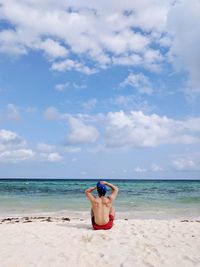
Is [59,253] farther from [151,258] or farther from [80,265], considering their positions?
[151,258]

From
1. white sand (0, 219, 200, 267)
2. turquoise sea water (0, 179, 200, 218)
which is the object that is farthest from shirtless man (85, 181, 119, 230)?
turquoise sea water (0, 179, 200, 218)

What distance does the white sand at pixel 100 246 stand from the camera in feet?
18.7

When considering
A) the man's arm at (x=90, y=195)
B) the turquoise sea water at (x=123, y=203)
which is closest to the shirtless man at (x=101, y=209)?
the man's arm at (x=90, y=195)

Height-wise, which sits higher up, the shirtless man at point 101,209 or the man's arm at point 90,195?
the man's arm at point 90,195

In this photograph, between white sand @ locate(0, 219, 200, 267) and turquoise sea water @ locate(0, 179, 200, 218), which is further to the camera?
turquoise sea water @ locate(0, 179, 200, 218)

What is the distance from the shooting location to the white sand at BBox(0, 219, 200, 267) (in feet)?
18.7

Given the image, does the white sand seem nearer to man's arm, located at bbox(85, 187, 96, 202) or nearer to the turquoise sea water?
man's arm, located at bbox(85, 187, 96, 202)

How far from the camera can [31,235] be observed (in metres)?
7.87

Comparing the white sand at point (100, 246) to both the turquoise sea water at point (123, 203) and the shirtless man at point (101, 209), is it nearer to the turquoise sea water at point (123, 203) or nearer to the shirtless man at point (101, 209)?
the shirtless man at point (101, 209)

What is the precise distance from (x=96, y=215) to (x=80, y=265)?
285 centimetres

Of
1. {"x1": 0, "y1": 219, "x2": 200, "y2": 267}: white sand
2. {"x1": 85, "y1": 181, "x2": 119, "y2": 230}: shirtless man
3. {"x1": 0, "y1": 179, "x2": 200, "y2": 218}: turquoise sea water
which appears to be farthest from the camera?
{"x1": 0, "y1": 179, "x2": 200, "y2": 218}: turquoise sea water

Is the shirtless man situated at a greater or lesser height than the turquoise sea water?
greater

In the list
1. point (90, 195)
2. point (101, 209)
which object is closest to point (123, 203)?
point (90, 195)

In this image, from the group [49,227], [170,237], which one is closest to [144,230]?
[170,237]
